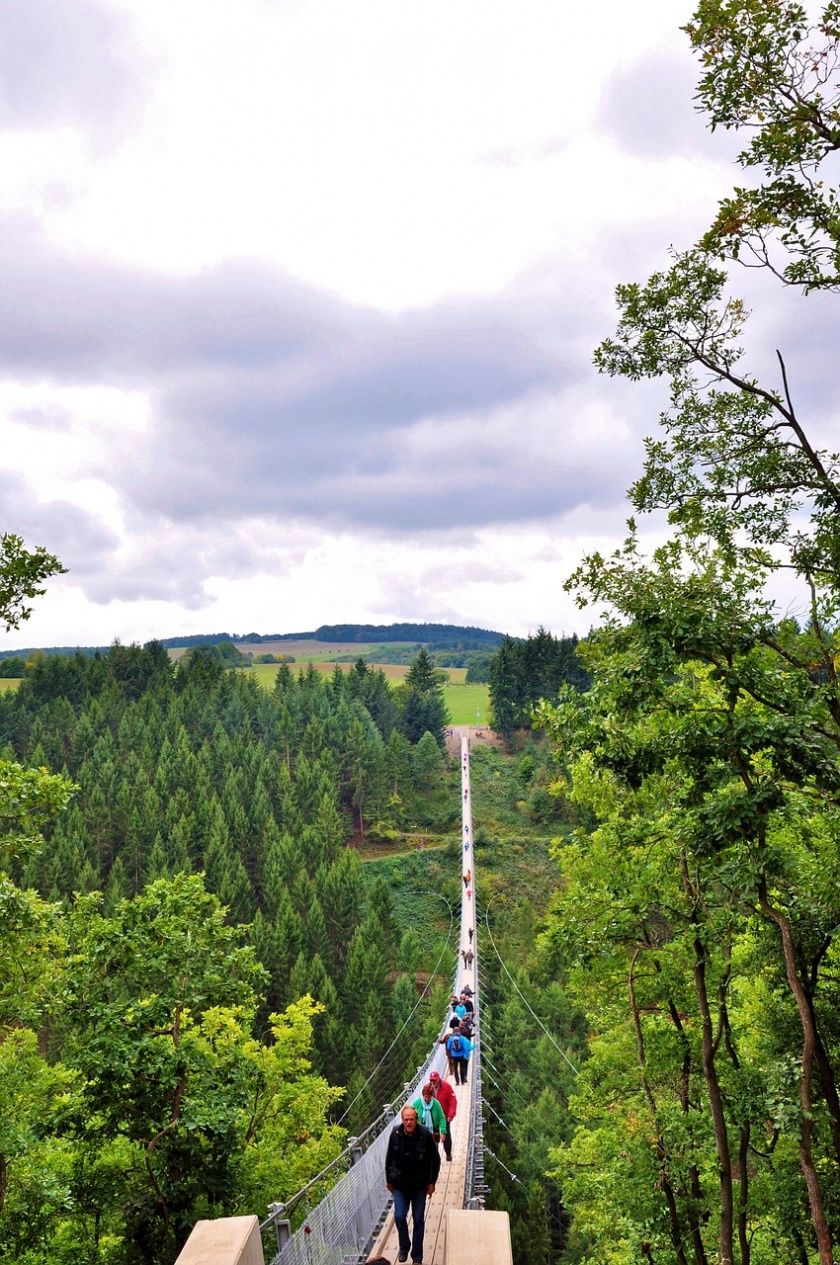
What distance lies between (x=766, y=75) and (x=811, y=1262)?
1436 centimetres

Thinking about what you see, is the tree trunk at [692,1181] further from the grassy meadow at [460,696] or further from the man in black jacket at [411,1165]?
the grassy meadow at [460,696]

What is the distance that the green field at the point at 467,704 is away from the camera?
123625 millimetres

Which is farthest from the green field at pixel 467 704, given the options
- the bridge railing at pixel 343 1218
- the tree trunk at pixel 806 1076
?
the tree trunk at pixel 806 1076

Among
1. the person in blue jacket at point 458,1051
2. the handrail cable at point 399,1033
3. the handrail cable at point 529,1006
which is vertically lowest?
the handrail cable at point 399,1033

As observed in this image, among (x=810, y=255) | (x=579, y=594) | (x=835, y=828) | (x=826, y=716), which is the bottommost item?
(x=835, y=828)

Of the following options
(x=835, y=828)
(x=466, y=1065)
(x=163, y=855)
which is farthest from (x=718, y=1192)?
(x=163, y=855)

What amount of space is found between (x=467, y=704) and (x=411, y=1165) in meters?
134

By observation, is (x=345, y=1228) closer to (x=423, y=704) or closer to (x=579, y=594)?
(x=579, y=594)

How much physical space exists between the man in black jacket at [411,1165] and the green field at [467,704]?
105 metres

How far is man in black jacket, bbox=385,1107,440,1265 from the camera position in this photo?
683 centimetres

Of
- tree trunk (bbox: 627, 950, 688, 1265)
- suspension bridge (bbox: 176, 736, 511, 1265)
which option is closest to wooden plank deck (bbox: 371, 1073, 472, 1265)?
suspension bridge (bbox: 176, 736, 511, 1265)

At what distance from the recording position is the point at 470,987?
99.8 feet

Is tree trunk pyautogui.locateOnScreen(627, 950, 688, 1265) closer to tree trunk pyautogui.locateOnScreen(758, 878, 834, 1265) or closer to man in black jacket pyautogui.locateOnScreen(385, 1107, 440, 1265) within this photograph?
tree trunk pyautogui.locateOnScreen(758, 878, 834, 1265)

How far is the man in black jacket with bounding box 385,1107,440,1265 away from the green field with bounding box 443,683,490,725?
104578mm
